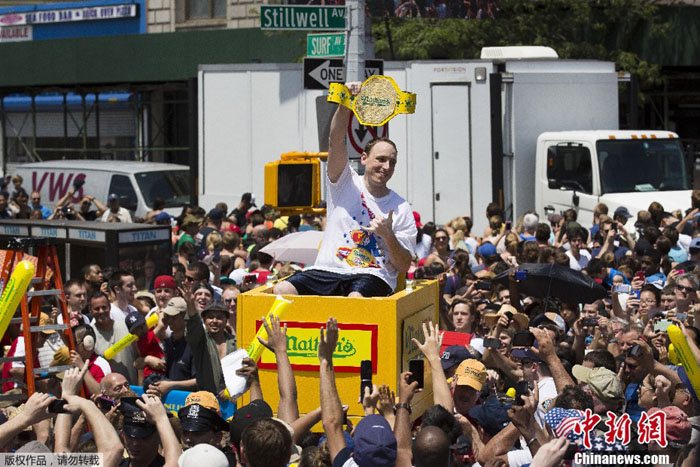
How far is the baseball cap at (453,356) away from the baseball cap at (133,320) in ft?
Result: 8.80

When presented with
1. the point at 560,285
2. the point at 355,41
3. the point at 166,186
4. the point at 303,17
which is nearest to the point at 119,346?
the point at 355,41

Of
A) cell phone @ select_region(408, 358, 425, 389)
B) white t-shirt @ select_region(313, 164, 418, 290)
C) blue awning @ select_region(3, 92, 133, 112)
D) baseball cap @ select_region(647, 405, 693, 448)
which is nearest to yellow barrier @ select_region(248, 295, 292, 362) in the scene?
white t-shirt @ select_region(313, 164, 418, 290)

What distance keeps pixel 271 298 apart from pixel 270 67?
13779 mm

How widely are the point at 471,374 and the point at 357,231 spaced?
113 cm

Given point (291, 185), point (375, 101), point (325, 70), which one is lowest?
point (291, 185)

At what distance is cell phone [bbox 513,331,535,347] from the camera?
7652 mm

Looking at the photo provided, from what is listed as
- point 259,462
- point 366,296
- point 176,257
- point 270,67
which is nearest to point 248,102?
A: point 270,67

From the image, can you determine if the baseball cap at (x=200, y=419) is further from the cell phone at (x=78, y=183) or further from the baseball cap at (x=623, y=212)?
the cell phone at (x=78, y=183)

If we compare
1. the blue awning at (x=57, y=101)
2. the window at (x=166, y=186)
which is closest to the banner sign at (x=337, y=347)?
the window at (x=166, y=186)

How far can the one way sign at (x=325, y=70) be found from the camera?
35.9 feet

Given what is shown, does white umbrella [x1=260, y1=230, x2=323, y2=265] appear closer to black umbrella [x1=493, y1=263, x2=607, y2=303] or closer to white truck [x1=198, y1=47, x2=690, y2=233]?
black umbrella [x1=493, y1=263, x2=607, y2=303]

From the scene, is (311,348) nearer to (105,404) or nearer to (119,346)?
(105,404)

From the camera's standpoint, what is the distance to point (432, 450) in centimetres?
504

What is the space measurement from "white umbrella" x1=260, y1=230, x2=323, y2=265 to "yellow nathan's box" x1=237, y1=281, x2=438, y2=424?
2477mm
